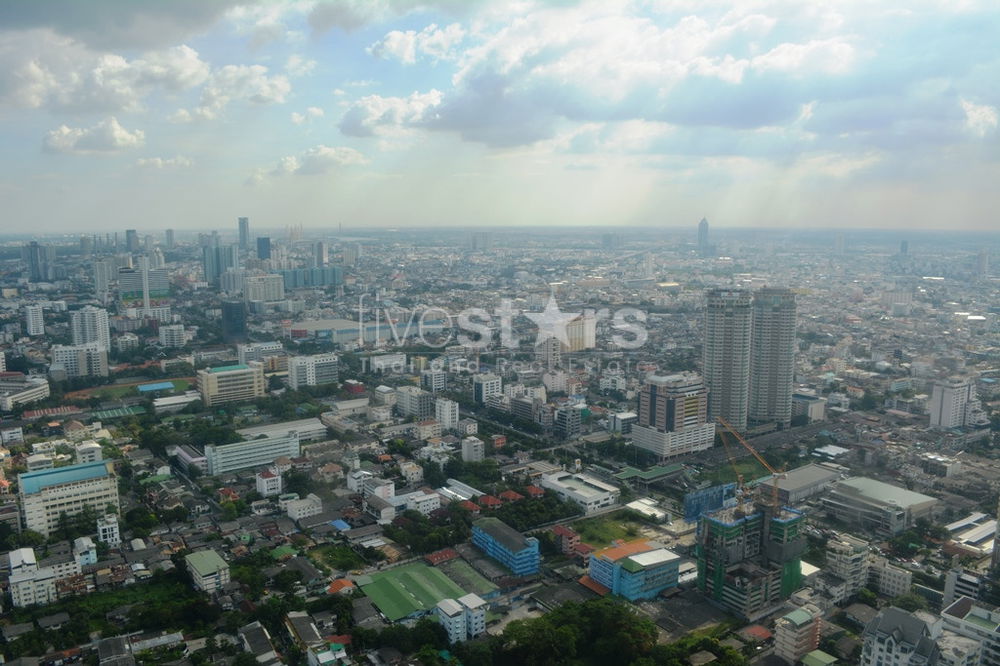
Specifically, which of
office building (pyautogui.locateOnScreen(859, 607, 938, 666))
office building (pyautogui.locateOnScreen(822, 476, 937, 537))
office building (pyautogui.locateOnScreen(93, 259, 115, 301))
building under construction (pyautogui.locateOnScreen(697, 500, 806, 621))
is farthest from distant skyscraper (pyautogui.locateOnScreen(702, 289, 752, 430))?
office building (pyautogui.locateOnScreen(93, 259, 115, 301))

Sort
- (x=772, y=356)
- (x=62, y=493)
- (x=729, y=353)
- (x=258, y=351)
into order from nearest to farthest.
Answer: (x=62, y=493) → (x=729, y=353) → (x=772, y=356) → (x=258, y=351)

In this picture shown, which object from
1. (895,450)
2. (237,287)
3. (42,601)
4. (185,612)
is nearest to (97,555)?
(42,601)

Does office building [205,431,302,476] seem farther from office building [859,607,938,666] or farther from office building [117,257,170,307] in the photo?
office building [117,257,170,307]

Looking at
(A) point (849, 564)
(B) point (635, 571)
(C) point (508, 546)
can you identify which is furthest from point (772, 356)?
(C) point (508, 546)

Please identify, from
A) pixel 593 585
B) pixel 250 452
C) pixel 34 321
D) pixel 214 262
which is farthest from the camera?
pixel 214 262

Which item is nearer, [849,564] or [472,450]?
[849,564]

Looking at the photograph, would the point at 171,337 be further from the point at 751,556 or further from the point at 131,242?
the point at 131,242

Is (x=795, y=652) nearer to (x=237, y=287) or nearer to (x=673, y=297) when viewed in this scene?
(x=673, y=297)
